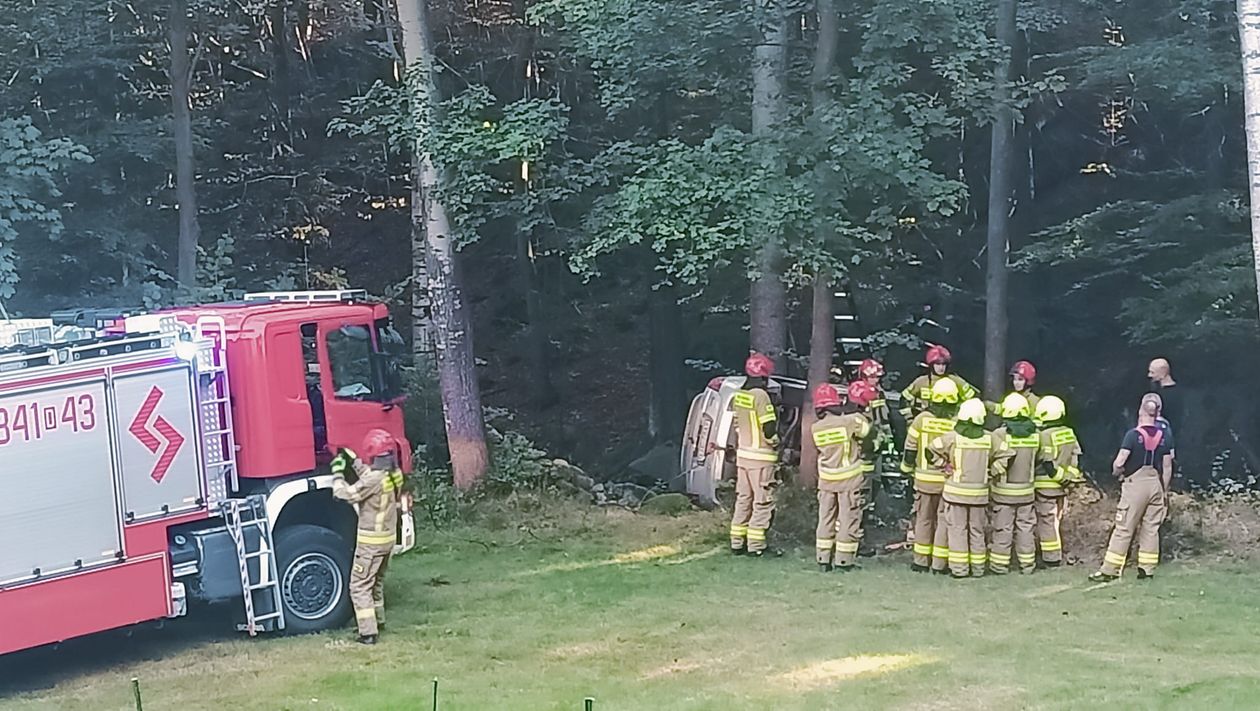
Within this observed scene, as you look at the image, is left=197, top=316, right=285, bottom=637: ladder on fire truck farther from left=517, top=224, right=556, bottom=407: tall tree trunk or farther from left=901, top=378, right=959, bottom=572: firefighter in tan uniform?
left=517, top=224, right=556, bottom=407: tall tree trunk

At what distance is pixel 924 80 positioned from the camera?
1389 centimetres

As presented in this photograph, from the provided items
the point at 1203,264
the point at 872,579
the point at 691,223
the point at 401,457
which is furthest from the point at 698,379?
the point at 401,457

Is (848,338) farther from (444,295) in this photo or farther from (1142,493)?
(1142,493)

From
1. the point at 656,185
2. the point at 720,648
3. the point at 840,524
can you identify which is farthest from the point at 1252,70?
the point at 720,648

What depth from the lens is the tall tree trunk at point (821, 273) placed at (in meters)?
13.3

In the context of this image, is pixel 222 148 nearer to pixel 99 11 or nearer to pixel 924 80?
pixel 99 11

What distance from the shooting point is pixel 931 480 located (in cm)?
1232

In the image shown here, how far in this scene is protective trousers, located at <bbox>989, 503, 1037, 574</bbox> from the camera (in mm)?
12133

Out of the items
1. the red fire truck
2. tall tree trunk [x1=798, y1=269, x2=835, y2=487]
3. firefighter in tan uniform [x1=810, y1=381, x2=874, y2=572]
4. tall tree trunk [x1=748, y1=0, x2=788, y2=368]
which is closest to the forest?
tall tree trunk [x1=748, y1=0, x2=788, y2=368]

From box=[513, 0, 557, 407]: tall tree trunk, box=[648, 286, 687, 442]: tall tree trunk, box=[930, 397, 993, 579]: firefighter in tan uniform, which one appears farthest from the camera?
box=[513, 0, 557, 407]: tall tree trunk

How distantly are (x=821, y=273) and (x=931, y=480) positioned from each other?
2407 mm

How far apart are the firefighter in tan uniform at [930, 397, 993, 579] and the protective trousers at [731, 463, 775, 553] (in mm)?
1586

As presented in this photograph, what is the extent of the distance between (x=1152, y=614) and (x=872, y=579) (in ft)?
7.83

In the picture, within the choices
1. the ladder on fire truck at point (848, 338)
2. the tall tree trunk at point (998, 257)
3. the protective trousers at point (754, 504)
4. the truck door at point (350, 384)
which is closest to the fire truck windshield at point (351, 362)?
the truck door at point (350, 384)
